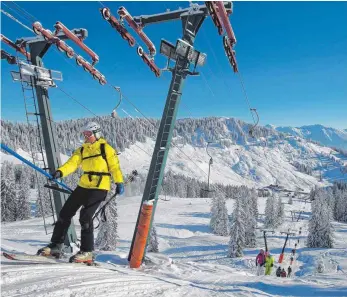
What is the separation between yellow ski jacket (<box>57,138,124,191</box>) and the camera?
734 cm

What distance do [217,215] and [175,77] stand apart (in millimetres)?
78209

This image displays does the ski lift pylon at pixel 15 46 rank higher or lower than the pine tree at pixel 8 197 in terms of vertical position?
higher

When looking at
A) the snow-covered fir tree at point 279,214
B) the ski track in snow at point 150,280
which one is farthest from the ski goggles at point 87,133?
the snow-covered fir tree at point 279,214

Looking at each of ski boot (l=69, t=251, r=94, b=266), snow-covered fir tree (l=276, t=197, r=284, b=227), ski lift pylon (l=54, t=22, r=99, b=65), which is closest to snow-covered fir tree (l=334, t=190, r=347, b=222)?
snow-covered fir tree (l=276, t=197, r=284, b=227)

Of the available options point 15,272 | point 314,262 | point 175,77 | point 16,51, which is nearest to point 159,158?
point 175,77

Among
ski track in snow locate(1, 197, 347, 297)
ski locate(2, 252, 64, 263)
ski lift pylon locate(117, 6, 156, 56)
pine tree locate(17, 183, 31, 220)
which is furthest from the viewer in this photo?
pine tree locate(17, 183, 31, 220)

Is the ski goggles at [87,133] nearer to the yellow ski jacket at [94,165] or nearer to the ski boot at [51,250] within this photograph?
the yellow ski jacket at [94,165]

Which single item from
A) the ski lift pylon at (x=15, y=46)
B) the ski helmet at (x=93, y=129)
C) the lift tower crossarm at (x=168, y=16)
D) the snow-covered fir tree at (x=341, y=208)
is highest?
the lift tower crossarm at (x=168, y=16)

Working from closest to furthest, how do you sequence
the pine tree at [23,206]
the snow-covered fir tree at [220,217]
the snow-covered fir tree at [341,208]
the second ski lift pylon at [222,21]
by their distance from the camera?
1. the second ski lift pylon at [222,21]
2. the pine tree at [23,206]
3. the snow-covered fir tree at [220,217]
4. the snow-covered fir tree at [341,208]

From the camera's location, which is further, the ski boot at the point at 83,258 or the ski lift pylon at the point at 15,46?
the ski lift pylon at the point at 15,46

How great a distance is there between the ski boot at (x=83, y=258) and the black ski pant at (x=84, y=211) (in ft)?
0.31

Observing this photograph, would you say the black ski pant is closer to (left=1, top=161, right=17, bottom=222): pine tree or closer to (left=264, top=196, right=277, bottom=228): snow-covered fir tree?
(left=1, top=161, right=17, bottom=222): pine tree

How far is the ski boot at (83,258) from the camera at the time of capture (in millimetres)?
7379

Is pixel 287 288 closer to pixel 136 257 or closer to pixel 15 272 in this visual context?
pixel 136 257
